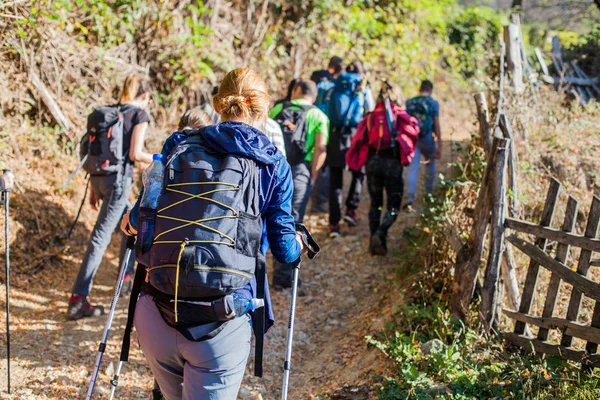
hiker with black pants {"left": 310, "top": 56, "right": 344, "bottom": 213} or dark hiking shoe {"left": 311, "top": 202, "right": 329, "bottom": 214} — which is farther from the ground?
hiker with black pants {"left": 310, "top": 56, "right": 344, "bottom": 213}

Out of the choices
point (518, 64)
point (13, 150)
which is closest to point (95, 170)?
point (13, 150)

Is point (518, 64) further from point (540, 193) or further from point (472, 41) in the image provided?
point (472, 41)

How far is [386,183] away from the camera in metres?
7.04

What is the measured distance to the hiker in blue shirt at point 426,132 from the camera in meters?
8.29

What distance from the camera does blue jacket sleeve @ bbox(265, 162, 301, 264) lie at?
2.79 meters

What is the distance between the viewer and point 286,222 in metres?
2.81

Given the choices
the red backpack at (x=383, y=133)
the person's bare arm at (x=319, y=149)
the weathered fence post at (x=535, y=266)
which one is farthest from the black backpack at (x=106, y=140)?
the weathered fence post at (x=535, y=266)

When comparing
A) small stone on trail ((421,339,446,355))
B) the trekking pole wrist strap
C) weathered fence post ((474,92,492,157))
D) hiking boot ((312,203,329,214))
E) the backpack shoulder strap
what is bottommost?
small stone on trail ((421,339,446,355))

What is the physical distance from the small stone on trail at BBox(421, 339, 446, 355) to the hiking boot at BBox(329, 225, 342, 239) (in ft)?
10.3

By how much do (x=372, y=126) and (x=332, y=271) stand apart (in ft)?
5.82

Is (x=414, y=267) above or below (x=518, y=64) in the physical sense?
below

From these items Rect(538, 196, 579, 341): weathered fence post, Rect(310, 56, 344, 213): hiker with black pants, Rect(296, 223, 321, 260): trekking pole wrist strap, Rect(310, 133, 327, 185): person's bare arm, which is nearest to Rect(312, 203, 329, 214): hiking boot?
Rect(310, 56, 344, 213): hiker with black pants

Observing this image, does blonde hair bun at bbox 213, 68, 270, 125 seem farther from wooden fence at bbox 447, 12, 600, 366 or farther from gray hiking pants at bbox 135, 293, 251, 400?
wooden fence at bbox 447, 12, 600, 366

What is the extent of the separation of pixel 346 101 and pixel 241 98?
494 cm
